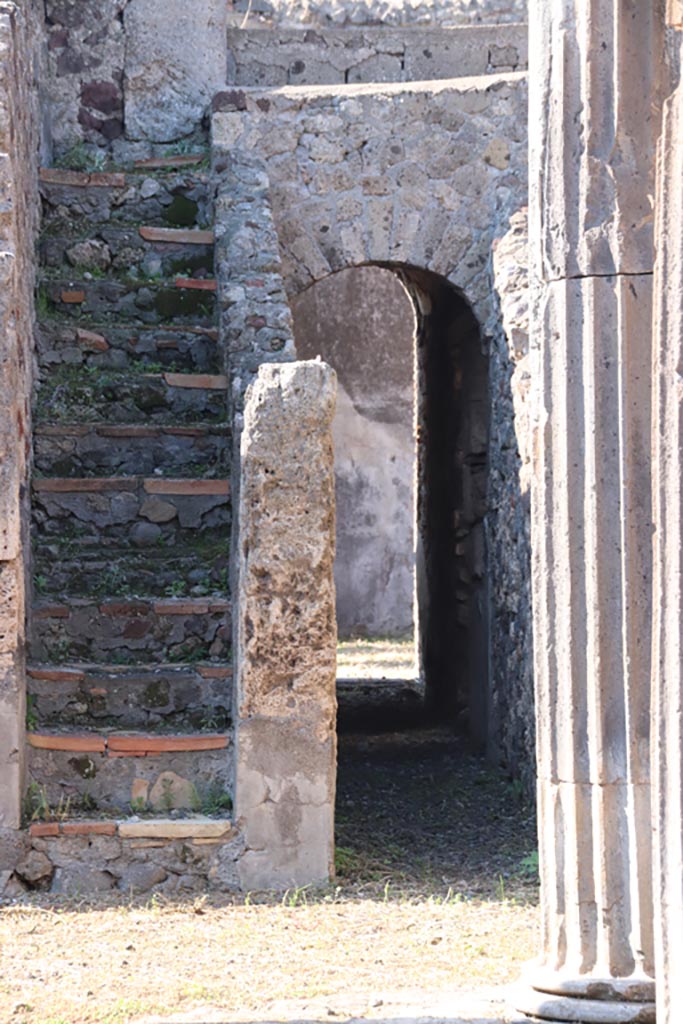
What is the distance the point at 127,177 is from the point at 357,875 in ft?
14.0

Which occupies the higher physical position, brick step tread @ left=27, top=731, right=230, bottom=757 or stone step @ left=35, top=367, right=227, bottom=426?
stone step @ left=35, top=367, right=227, bottom=426

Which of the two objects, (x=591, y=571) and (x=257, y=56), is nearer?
(x=591, y=571)

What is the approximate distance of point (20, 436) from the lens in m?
5.74

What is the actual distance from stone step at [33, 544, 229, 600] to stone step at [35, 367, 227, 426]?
0.76 metres

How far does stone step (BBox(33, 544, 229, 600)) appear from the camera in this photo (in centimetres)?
616

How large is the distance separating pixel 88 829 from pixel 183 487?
5.51 feet

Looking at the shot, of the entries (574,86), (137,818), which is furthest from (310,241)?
(574,86)

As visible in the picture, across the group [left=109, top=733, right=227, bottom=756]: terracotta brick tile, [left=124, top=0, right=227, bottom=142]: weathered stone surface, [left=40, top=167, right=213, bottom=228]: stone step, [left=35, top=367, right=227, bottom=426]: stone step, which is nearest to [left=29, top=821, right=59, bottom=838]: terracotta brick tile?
[left=109, top=733, right=227, bottom=756]: terracotta brick tile

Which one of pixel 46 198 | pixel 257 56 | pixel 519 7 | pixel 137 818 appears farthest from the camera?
pixel 519 7

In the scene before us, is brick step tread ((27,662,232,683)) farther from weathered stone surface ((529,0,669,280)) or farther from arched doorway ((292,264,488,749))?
weathered stone surface ((529,0,669,280))

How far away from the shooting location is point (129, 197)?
809cm

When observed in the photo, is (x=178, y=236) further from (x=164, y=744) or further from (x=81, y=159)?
(x=164, y=744)

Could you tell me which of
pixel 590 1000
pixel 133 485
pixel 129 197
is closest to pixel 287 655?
pixel 133 485

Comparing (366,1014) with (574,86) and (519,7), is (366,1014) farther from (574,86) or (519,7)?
(519,7)
